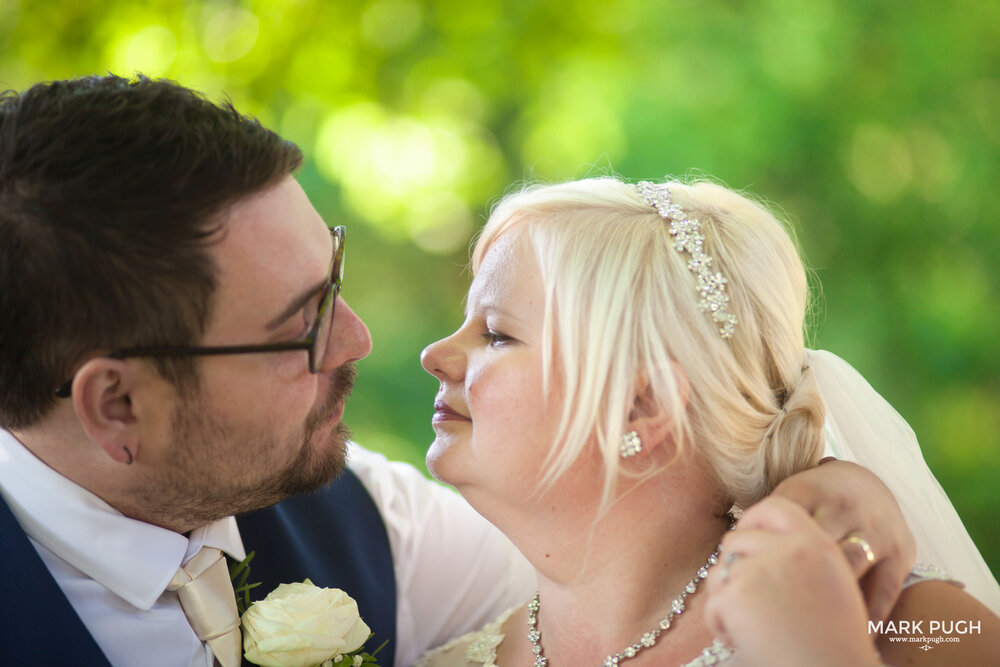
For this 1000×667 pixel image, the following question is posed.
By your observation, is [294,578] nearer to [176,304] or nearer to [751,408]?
[176,304]

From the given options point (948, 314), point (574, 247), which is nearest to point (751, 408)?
point (574, 247)

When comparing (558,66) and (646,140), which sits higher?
(558,66)

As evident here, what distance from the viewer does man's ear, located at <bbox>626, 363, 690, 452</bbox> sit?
6.22 feet

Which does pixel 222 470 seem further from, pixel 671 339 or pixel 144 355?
pixel 671 339

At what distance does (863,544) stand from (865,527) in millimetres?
54

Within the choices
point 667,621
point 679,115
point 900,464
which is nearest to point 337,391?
point 667,621

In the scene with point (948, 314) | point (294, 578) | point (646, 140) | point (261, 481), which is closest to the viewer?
point (261, 481)

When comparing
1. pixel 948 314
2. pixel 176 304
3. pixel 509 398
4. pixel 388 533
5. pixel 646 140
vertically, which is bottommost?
pixel 388 533

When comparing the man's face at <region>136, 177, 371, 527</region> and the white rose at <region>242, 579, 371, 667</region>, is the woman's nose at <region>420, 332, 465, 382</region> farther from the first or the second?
the white rose at <region>242, 579, 371, 667</region>

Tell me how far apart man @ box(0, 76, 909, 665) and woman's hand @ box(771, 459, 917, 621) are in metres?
0.04

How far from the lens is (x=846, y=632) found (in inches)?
52.8

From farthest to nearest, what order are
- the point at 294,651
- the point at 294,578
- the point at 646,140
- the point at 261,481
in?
the point at 646,140 < the point at 294,578 < the point at 261,481 < the point at 294,651

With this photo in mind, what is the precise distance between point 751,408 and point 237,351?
4.04 feet

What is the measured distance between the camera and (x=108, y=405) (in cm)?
198
